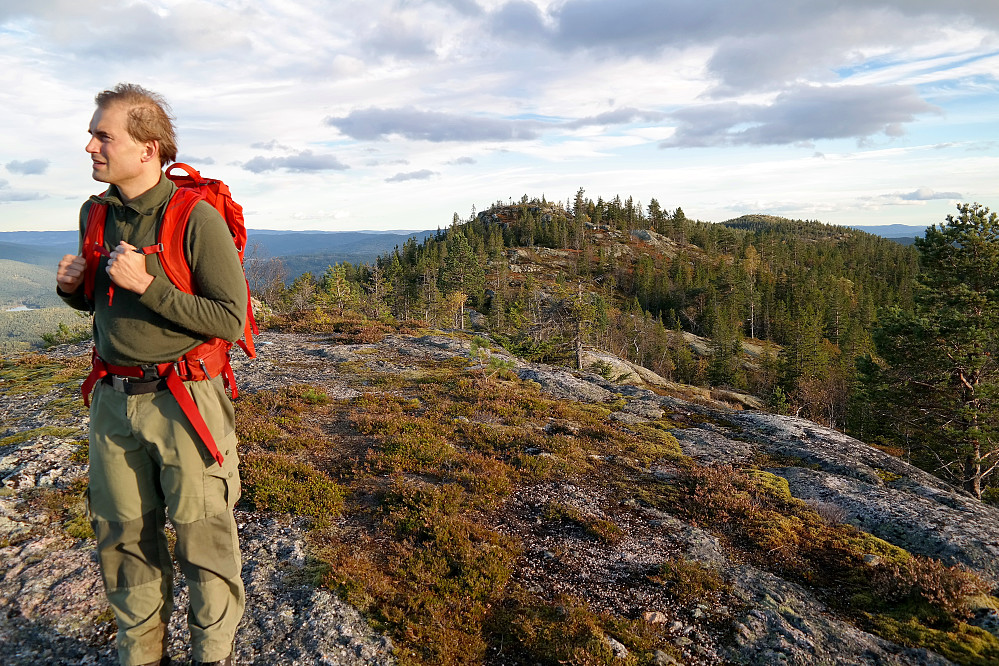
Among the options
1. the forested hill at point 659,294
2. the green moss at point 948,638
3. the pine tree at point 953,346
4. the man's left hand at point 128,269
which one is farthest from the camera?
the forested hill at point 659,294

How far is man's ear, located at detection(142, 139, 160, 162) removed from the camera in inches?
121

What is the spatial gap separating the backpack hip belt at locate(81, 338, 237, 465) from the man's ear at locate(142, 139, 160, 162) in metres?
1.25

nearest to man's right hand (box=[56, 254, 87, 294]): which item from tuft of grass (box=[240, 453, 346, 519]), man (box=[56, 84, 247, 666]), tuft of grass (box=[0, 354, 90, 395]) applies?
man (box=[56, 84, 247, 666])

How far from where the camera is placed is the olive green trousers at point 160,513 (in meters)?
3.20

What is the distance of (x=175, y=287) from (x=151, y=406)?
866 mm

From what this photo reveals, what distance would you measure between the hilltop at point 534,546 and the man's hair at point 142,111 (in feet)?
15.1

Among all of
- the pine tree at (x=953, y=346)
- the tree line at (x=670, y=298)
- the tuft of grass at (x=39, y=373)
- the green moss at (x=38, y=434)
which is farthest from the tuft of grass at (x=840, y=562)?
the pine tree at (x=953, y=346)

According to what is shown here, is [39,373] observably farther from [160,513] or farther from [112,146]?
[112,146]

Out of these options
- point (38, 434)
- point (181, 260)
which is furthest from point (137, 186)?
point (38, 434)

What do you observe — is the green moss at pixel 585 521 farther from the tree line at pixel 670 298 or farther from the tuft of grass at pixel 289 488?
the tree line at pixel 670 298

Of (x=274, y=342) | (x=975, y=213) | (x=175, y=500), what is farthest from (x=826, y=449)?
(x=975, y=213)

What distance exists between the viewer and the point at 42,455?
8.02 meters

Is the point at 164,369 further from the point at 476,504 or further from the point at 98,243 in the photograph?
the point at 476,504

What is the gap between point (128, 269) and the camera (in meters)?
2.74
